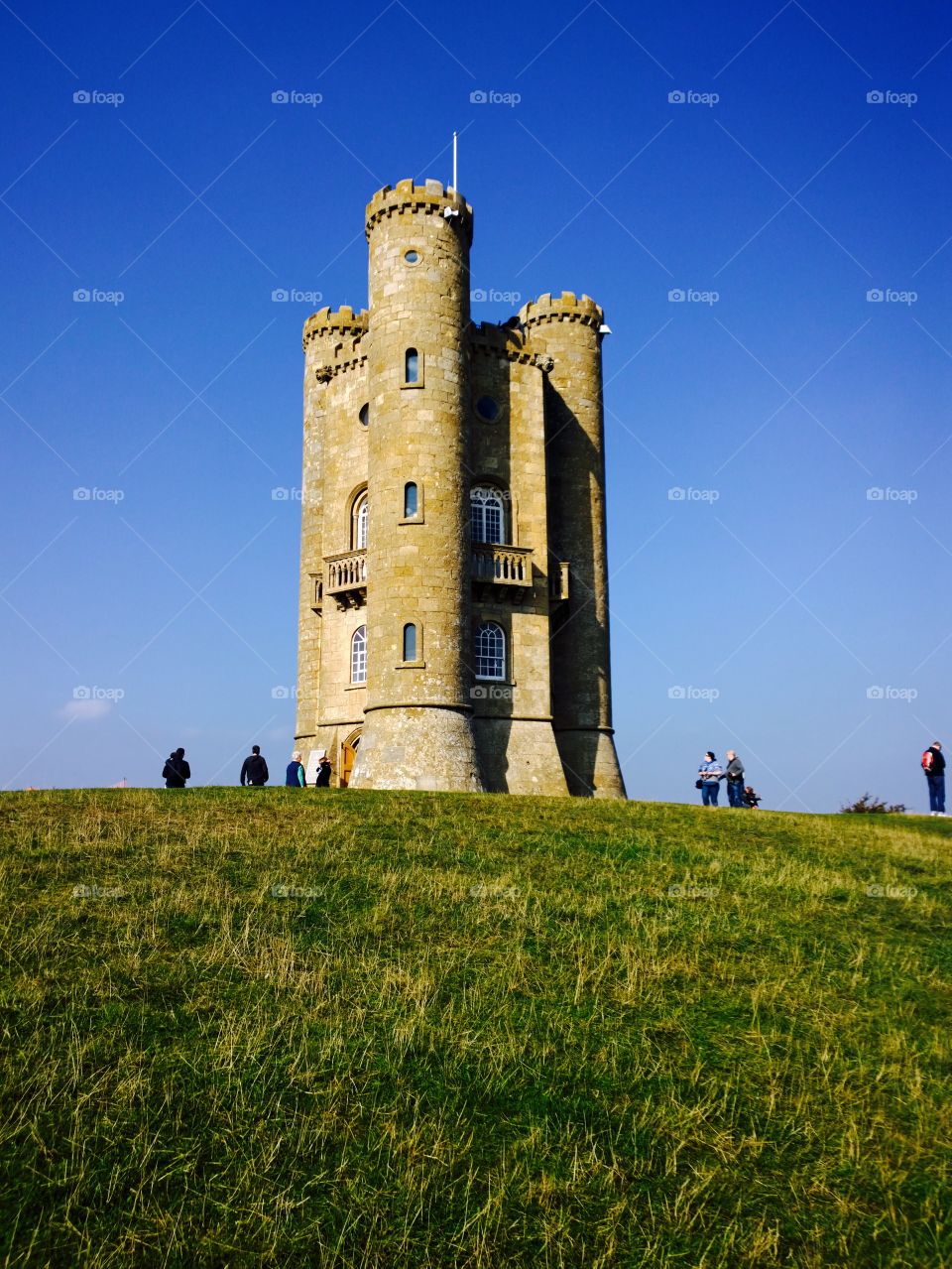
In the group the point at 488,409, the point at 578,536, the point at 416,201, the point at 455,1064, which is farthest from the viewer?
the point at 578,536

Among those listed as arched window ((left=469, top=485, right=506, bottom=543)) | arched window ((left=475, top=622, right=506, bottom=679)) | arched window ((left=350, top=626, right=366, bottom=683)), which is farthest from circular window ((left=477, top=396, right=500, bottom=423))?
arched window ((left=350, top=626, right=366, bottom=683))

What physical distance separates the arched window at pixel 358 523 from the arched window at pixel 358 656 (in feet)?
9.49

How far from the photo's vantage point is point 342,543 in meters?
35.5

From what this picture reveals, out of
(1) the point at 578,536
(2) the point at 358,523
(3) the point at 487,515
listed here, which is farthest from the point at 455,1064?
(1) the point at 578,536

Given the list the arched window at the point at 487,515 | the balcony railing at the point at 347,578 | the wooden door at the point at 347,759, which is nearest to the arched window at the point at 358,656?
the balcony railing at the point at 347,578

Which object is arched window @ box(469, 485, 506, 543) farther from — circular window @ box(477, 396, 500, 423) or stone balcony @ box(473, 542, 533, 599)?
circular window @ box(477, 396, 500, 423)

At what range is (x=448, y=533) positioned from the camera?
31734mm

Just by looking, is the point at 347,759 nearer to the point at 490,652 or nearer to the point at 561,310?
the point at 490,652

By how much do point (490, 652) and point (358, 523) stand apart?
6.29 metres

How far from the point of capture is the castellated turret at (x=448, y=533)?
31219mm

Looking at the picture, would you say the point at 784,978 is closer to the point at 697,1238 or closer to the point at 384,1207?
the point at 697,1238

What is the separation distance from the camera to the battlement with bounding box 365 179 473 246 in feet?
110

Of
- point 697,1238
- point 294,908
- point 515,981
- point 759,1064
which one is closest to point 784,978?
point 759,1064

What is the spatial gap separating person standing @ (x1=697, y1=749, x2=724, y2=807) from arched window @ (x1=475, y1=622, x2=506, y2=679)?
7013 mm
